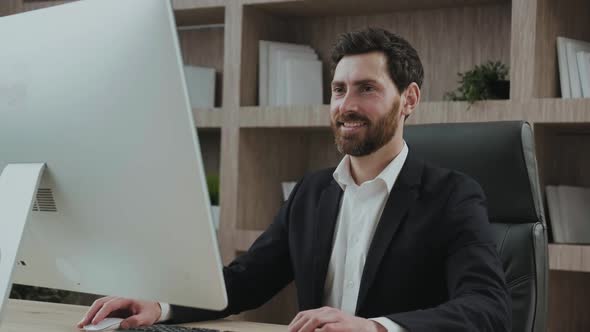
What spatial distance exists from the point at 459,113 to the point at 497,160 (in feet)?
4.13

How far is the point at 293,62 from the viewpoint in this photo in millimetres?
3648

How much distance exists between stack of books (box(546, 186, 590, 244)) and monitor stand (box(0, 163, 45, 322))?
222 cm

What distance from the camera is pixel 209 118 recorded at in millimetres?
3711

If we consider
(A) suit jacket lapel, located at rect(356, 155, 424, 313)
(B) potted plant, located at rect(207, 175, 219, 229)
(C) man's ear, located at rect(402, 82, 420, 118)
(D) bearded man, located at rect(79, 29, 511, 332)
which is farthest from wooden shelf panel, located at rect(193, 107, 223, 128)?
(A) suit jacket lapel, located at rect(356, 155, 424, 313)

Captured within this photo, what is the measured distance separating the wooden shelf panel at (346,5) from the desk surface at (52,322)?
2.04 m

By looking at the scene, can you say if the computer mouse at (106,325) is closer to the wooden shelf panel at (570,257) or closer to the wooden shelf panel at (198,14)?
the wooden shelf panel at (570,257)

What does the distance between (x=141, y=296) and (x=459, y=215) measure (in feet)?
2.37

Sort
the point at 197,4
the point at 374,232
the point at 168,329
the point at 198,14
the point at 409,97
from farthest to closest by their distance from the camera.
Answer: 1. the point at 198,14
2. the point at 197,4
3. the point at 409,97
4. the point at 374,232
5. the point at 168,329

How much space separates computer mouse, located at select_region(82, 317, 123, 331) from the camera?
1.56m

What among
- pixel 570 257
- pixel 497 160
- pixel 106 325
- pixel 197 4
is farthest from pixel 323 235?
pixel 197 4

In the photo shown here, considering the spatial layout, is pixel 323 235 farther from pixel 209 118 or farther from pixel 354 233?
pixel 209 118

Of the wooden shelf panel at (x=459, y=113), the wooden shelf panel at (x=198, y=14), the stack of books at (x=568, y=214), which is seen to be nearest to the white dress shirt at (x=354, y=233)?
the wooden shelf panel at (x=459, y=113)

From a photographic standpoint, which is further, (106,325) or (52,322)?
(52,322)

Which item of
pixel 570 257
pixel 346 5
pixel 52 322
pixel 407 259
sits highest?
pixel 346 5
